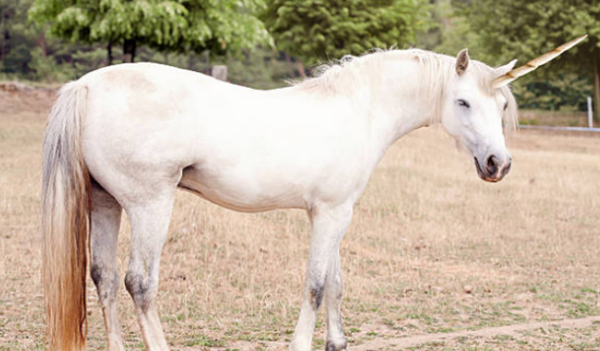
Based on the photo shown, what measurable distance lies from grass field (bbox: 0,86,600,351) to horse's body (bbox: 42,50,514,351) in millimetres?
866

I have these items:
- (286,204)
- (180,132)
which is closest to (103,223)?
(180,132)

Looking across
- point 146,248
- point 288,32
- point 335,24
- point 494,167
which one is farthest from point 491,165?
point 288,32

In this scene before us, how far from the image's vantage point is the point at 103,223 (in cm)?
400

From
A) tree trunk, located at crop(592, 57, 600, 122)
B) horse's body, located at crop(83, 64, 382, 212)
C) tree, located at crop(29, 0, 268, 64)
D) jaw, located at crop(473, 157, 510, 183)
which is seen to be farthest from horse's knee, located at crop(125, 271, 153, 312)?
tree trunk, located at crop(592, 57, 600, 122)

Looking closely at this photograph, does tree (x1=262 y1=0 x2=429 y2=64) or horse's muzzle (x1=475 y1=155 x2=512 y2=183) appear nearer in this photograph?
horse's muzzle (x1=475 y1=155 x2=512 y2=183)

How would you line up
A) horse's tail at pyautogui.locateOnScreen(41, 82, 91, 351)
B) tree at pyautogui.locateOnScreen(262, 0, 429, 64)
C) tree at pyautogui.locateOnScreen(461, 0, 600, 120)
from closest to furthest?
horse's tail at pyautogui.locateOnScreen(41, 82, 91, 351) → tree at pyautogui.locateOnScreen(262, 0, 429, 64) → tree at pyautogui.locateOnScreen(461, 0, 600, 120)

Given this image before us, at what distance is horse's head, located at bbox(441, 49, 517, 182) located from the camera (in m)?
3.93

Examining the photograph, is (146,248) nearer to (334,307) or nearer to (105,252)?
(105,252)

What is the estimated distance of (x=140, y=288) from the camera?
3.70 metres

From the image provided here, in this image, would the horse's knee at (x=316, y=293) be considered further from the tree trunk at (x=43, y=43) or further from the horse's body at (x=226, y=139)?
the tree trunk at (x=43, y=43)

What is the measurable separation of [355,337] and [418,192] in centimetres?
635

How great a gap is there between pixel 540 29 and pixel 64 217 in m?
26.0

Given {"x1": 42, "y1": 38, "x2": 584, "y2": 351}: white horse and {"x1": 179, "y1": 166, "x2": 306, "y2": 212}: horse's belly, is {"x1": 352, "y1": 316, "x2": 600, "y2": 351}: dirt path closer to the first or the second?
{"x1": 42, "y1": 38, "x2": 584, "y2": 351}: white horse

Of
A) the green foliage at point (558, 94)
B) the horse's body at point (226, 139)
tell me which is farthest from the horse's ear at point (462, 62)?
the green foliage at point (558, 94)
